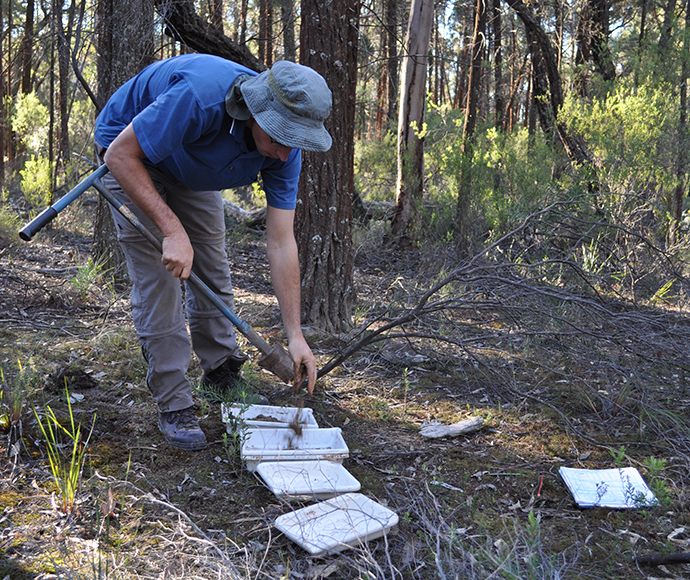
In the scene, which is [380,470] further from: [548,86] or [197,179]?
[548,86]

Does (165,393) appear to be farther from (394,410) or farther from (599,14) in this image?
(599,14)

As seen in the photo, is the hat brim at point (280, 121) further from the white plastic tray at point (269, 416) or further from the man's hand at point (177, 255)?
the white plastic tray at point (269, 416)

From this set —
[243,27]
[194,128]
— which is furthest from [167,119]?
[243,27]

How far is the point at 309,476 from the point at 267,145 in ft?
4.46

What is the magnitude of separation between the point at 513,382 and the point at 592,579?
1.33 metres

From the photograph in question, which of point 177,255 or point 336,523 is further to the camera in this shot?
point 177,255

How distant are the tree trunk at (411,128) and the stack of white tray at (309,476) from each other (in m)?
5.06

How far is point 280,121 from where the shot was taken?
215 centimetres

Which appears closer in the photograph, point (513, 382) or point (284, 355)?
point (284, 355)

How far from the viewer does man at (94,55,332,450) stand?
7.16 ft

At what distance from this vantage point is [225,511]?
2246mm

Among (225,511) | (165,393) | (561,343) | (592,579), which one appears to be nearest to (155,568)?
(225,511)

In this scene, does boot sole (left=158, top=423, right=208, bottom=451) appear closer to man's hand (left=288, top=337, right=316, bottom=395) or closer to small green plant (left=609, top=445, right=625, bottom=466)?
man's hand (left=288, top=337, right=316, bottom=395)

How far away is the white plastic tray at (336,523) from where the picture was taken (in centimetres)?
194
